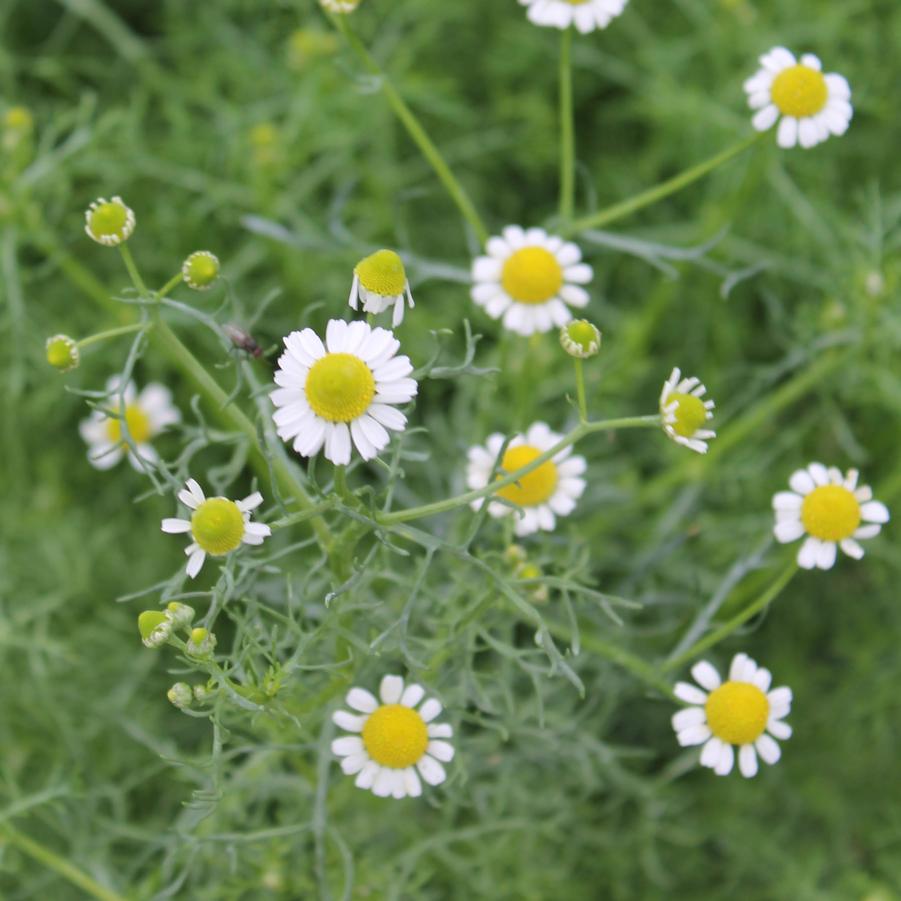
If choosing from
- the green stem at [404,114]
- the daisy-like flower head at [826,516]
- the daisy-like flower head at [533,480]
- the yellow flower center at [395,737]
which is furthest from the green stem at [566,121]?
the yellow flower center at [395,737]

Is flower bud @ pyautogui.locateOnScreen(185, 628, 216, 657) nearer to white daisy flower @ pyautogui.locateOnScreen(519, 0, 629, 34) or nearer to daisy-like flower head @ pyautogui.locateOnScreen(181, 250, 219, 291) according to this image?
daisy-like flower head @ pyautogui.locateOnScreen(181, 250, 219, 291)

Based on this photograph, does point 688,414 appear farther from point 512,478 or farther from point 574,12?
point 574,12

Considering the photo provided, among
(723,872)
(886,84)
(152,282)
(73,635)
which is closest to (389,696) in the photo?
(73,635)

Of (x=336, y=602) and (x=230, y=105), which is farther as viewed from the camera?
(x=230, y=105)

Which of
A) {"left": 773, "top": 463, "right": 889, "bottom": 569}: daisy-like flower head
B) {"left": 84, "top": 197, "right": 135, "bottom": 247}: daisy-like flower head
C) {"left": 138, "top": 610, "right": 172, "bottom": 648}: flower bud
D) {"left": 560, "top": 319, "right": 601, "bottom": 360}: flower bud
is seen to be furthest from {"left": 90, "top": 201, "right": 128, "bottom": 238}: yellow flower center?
{"left": 773, "top": 463, "right": 889, "bottom": 569}: daisy-like flower head

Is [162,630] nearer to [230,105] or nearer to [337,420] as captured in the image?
[337,420]

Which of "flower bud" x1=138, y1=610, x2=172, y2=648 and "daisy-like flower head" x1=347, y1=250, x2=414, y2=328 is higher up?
"daisy-like flower head" x1=347, y1=250, x2=414, y2=328
